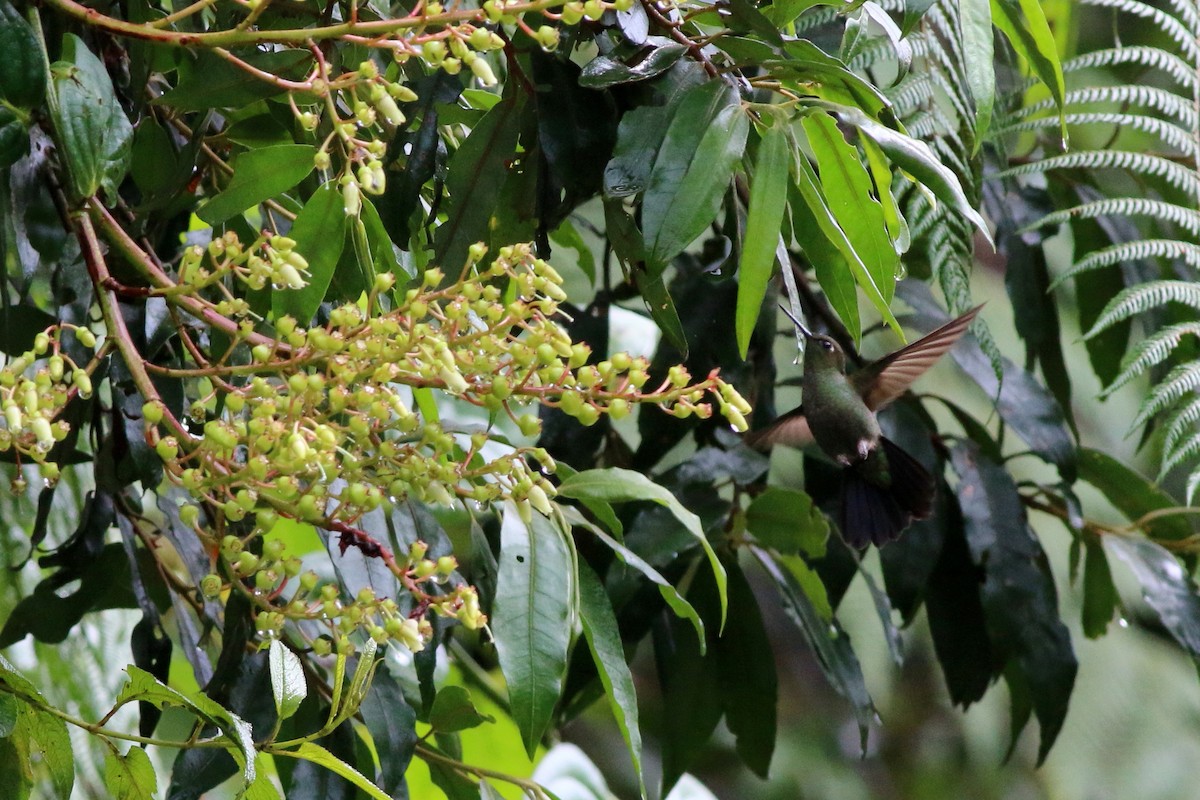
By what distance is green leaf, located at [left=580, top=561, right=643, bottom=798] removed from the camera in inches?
26.6

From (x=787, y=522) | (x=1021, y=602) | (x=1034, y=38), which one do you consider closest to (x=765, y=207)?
(x=1034, y=38)

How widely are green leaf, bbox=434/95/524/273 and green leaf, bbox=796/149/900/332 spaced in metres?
0.17

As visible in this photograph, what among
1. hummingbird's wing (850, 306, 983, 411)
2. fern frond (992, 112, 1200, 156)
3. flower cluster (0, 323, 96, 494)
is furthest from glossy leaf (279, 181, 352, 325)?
fern frond (992, 112, 1200, 156)

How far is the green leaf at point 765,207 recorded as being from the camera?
0.59m

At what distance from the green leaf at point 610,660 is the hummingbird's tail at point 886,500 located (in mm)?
387

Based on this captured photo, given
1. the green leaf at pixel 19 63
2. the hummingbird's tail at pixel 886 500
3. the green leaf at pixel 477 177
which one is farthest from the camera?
the hummingbird's tail at pixel 886 500

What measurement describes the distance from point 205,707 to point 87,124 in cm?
30

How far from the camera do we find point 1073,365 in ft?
9.26

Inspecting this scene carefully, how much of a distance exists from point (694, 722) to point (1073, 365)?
1974 mm

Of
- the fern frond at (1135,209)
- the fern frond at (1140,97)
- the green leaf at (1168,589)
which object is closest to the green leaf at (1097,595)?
the green leaf at (1168,589)

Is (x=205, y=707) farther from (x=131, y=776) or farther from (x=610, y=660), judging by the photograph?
(x=610, y=660)

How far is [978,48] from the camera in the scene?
2.15 feet

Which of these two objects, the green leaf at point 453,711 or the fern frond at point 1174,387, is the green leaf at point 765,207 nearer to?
the green leaf at point 453,711

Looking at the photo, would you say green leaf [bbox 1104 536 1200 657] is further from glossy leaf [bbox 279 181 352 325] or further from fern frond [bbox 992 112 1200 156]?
glossy leaf [bbox 279 181 352 325]
